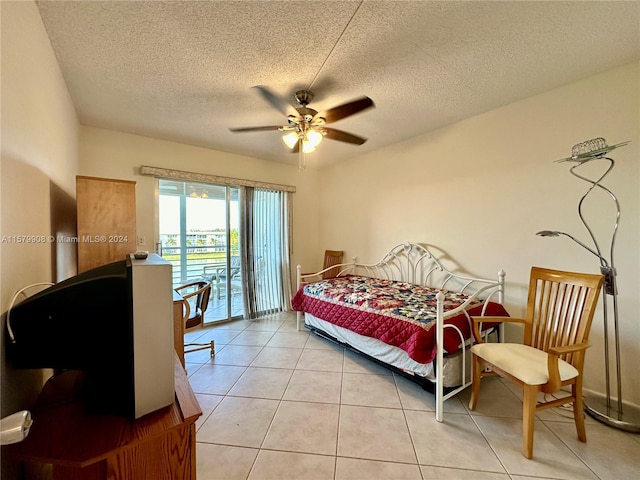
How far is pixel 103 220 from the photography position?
2.04 m

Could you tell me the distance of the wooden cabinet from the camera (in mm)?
1952

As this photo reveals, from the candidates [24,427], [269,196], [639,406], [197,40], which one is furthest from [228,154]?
[639,406]

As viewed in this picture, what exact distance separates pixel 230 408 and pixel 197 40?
252 centimetres

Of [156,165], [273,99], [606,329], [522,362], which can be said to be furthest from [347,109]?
[156,165]

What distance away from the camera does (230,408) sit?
75.9 inches

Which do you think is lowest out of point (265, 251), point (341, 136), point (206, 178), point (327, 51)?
point (265, 251)

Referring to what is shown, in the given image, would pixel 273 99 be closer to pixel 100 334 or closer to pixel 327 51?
pixel 327 51

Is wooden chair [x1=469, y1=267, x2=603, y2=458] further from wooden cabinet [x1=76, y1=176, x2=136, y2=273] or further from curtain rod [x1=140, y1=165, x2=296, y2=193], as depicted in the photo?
curtain rod [x1=140, y1=165, x2=296, y2=193]

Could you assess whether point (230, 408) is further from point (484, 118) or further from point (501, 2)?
point (484, 118)

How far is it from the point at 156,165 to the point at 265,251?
1834mm

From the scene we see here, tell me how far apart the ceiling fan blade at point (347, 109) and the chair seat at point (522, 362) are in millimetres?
1920

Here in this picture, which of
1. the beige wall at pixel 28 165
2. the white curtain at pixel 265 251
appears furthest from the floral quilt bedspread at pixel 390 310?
the beige wall at pixel 28 165

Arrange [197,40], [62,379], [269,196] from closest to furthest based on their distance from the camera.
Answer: [62,379] → [197,40] → [269,196]

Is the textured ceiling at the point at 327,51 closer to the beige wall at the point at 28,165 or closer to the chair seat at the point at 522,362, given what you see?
the beige wall at the point at 28,165
